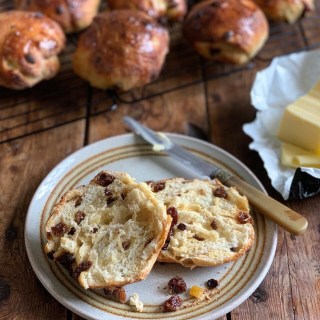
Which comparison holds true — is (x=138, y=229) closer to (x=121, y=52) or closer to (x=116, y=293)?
(x=116, y=293)

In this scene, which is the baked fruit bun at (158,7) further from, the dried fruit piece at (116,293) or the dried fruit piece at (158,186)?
the dried fruit piece at (116,293)

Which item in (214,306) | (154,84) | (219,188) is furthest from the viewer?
(154,84)

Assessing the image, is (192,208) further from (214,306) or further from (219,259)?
(214,306)

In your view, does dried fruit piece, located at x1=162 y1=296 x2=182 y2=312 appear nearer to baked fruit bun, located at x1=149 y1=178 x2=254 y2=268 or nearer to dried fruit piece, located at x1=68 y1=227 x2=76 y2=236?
baked fruit bun, located at x1=149 y1=178 x2=254 y2=268

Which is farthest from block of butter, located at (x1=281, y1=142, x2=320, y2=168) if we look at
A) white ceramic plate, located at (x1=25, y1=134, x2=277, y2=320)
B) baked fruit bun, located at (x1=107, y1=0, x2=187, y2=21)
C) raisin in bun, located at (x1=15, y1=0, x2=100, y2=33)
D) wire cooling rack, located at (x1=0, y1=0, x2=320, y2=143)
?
raisin in bun, located at (x1=15, y1=0, x2=100, y2=33)

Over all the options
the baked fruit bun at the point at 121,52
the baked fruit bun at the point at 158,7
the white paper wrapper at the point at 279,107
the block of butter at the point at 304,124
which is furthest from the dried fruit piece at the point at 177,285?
the baked fruit bun at the point at 158,7

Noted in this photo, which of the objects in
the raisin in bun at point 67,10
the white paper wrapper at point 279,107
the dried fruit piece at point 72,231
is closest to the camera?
the dried fruit piece at point 72,231

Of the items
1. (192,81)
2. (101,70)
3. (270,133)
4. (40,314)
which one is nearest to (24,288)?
(40,314)
